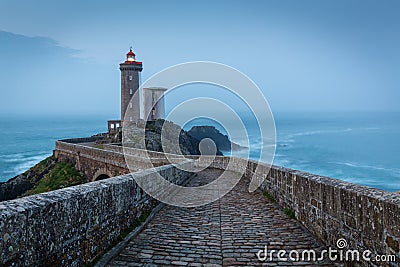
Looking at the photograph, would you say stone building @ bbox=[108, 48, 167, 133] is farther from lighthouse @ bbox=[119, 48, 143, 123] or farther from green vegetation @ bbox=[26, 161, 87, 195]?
green vegetation @ bbox=[26, 161, 87, 195]

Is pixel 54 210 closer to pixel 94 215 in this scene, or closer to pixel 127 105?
pixel 94 215

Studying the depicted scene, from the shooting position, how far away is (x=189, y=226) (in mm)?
5867

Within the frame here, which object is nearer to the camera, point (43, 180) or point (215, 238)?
point (215, 238)

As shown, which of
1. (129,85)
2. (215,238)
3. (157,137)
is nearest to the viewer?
(215,238)

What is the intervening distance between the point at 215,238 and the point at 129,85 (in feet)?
134

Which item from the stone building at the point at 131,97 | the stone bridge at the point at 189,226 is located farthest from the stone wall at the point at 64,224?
the stone building at the point at 131,97

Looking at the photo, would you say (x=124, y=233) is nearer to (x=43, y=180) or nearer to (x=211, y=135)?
(x=43, y=180)

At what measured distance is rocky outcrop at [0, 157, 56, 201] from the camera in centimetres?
2664

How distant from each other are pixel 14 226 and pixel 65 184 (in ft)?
73.5

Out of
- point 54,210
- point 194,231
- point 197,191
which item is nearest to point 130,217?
point 194,231

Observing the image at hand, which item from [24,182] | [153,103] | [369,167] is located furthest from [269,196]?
[369,167]

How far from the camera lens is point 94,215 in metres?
3.94

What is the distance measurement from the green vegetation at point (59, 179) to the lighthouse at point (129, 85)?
56.9ft

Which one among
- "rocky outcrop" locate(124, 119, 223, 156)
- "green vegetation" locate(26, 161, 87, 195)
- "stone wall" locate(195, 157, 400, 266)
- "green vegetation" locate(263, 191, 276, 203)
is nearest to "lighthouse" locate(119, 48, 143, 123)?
"rocky outcrop" locate(124, 119, 223, 156)
